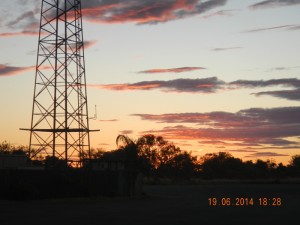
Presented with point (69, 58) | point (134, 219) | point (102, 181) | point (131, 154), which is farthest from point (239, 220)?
point (131, 154)

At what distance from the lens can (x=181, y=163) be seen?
132875 mm

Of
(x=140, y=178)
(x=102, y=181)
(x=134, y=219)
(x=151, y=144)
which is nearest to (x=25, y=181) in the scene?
(x=102, y=181)

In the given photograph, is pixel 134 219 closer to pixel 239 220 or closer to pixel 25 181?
pixel 239 220

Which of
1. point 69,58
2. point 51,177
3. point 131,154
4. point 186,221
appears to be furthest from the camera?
point 131,154

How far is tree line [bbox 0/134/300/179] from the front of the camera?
281ft

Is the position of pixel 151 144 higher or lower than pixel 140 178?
higher

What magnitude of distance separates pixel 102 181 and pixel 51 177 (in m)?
4.89

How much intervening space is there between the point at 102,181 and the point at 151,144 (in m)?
85.4

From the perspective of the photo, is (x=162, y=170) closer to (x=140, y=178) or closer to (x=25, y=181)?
(x=140, y=178)

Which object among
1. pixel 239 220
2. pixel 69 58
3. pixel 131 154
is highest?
pixel 69 58

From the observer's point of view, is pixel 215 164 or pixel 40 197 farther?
pixel 215 164

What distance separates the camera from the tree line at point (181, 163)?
85.6 m

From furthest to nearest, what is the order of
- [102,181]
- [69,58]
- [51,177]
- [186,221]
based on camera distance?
[69,58] → [102,181] → [51,177] → [186,221]

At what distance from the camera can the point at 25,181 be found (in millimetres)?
36406
